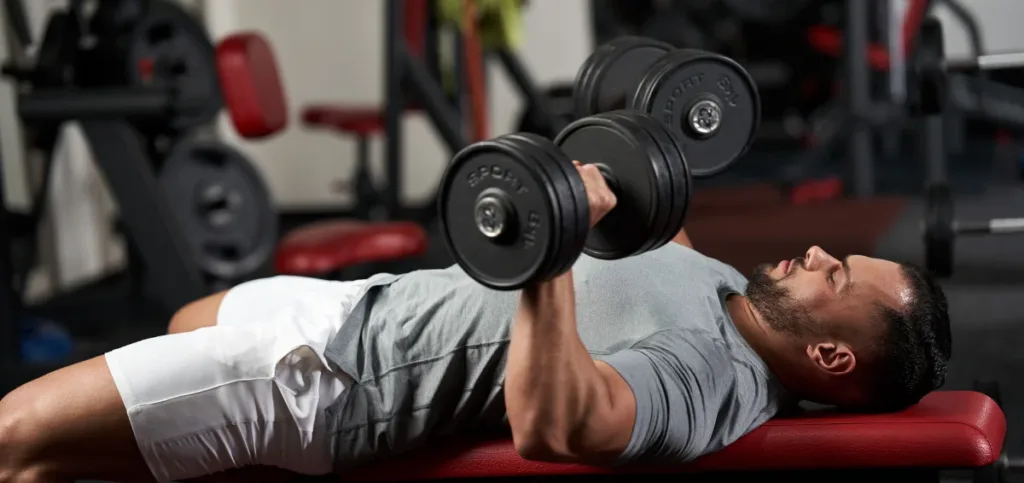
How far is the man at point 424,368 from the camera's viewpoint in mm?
1456

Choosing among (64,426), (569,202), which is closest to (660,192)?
(569,202)

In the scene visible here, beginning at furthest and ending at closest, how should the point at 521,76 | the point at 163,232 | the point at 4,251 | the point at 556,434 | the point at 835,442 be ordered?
the point at 521,76 → the point at 163,232 → the point at 4,251 → the point at 835,442 → the point at 556,434

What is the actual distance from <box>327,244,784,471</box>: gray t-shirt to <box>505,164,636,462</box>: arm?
174 millimetres

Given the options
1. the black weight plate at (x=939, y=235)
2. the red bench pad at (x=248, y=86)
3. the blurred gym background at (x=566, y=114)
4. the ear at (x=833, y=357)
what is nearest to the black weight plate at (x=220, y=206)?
the blurred gym background at (x=566, y=114)

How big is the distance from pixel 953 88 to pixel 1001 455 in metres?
4.21

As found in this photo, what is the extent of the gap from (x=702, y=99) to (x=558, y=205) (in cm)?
58

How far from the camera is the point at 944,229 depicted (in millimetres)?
2768

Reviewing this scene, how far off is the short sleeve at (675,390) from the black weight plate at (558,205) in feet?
0.65

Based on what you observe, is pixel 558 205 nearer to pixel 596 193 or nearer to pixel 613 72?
pixel 596 193

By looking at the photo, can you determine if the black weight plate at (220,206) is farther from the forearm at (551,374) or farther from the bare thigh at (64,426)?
the forearm at (551,374)

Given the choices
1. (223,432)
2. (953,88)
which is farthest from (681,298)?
(953,88)

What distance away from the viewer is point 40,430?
57.8 inches

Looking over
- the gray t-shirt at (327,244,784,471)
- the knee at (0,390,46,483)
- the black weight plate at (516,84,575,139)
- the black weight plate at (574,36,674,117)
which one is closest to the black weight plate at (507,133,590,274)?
the gray t-shirt at (327,244,784,471)

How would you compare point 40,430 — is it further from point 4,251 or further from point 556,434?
point 4,251
